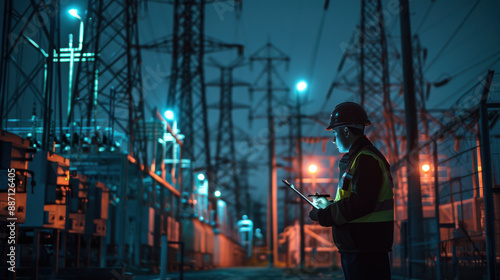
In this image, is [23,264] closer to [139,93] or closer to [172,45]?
[139,93]

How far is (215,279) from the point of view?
1625 cm

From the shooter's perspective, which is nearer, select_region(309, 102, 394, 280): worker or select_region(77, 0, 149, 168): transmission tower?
select_region(309, 102, 394, 280): worker

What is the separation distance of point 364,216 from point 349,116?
28.4 inches

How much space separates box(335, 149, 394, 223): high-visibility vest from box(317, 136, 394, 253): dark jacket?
1.1 inches

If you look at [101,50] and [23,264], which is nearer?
[23,264]

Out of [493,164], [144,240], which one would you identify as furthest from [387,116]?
[493,164]

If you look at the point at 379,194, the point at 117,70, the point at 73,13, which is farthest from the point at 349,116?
the point at 117,70

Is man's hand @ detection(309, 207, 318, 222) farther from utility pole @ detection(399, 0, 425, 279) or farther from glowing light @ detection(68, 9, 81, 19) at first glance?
glowing light @ detection(68, 9, 81, 19)

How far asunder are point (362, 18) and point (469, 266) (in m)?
20.3

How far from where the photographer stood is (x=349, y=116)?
14.3 feet

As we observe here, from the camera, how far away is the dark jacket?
4.00 metres

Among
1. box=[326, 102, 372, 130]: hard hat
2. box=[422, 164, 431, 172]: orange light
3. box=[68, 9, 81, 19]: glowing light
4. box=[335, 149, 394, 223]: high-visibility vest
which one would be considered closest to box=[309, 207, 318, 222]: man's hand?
box=[335, 149, 394, 223]: high-visibility vest

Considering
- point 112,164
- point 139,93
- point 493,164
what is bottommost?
point 493,164

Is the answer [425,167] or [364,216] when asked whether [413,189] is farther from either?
[364,216]
